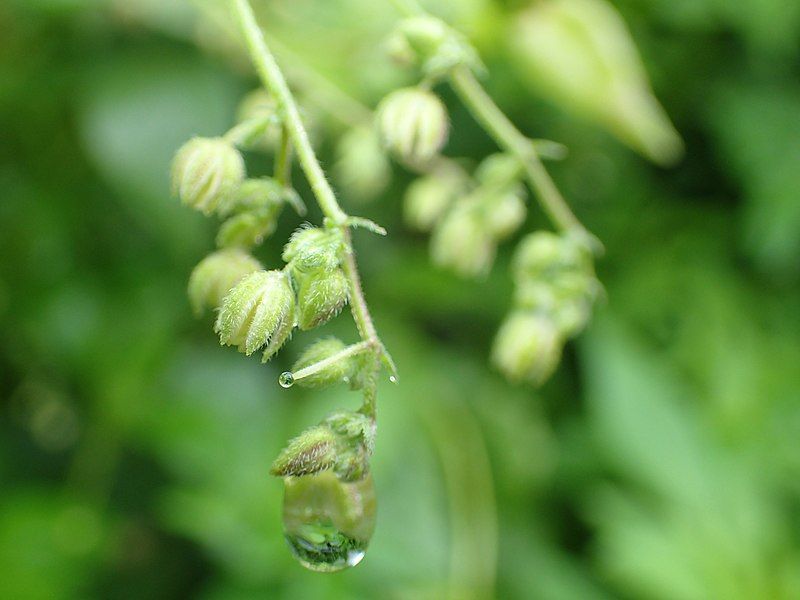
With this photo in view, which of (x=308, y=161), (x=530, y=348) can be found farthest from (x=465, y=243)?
(x=308, y=161)

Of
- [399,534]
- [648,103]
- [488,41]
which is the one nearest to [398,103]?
[648,103]

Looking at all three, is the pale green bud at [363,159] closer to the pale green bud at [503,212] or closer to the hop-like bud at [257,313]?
the pale green bud at [503,212]

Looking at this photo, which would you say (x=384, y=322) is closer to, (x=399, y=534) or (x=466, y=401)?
(x=466, y=401)

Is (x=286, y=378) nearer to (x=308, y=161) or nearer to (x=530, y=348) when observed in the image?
(x=308, y=161)

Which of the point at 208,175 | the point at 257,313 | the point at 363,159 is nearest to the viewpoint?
the point at 257,313

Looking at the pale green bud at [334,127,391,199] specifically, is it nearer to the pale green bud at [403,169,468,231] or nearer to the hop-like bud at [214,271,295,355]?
the pale green bud at [403,169,468,231]

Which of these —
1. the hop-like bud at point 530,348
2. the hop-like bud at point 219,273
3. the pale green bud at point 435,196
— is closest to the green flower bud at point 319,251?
the hop-like bud at point 219,273
